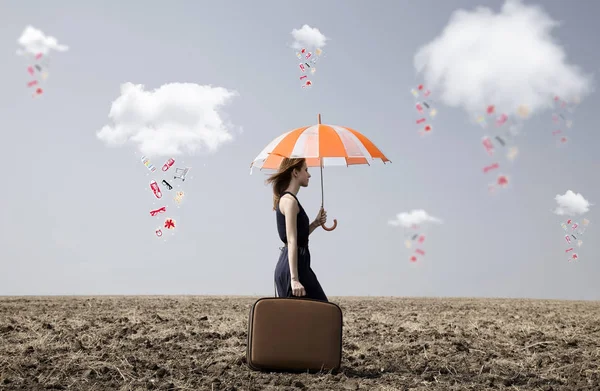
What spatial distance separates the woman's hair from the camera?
6.29m

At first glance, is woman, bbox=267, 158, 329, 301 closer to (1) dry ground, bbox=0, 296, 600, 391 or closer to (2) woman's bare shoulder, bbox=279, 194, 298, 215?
(2) woman's bare shoulder, bbox=279, 194, 298, 215

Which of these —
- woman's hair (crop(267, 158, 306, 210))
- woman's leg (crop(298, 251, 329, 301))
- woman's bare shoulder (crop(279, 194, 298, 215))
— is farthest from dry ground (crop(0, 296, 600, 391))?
woman's hair (crop(267, 158, 306, 210))

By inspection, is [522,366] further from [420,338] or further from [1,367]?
[1,367]

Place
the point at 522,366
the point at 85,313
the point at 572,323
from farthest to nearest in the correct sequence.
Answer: the point at 85,313 → the point at 572,323 → the point at 522,366

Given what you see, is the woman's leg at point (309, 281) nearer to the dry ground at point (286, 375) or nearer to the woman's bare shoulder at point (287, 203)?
the woman's bare shoulder at point (287, 203)

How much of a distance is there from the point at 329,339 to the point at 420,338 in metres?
3.42

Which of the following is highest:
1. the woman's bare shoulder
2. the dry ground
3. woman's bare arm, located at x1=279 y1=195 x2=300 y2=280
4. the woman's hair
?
the woman's hair

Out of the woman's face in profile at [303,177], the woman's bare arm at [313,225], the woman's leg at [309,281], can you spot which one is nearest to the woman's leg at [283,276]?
the woman's leg at [309,281]

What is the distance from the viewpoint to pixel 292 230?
19.8ft

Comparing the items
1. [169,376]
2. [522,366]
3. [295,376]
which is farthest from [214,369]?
[522,366]

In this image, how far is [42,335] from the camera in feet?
29.3

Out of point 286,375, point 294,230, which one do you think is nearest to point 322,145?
point 294,230

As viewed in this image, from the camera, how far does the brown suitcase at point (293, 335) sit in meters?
6.17

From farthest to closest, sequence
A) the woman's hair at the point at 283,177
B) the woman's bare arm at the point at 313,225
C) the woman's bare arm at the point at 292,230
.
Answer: the woman's bare arm at the point at 313,225
the woman's hair at the point at 283,177
the woman's bare arm at the point at 292,230
